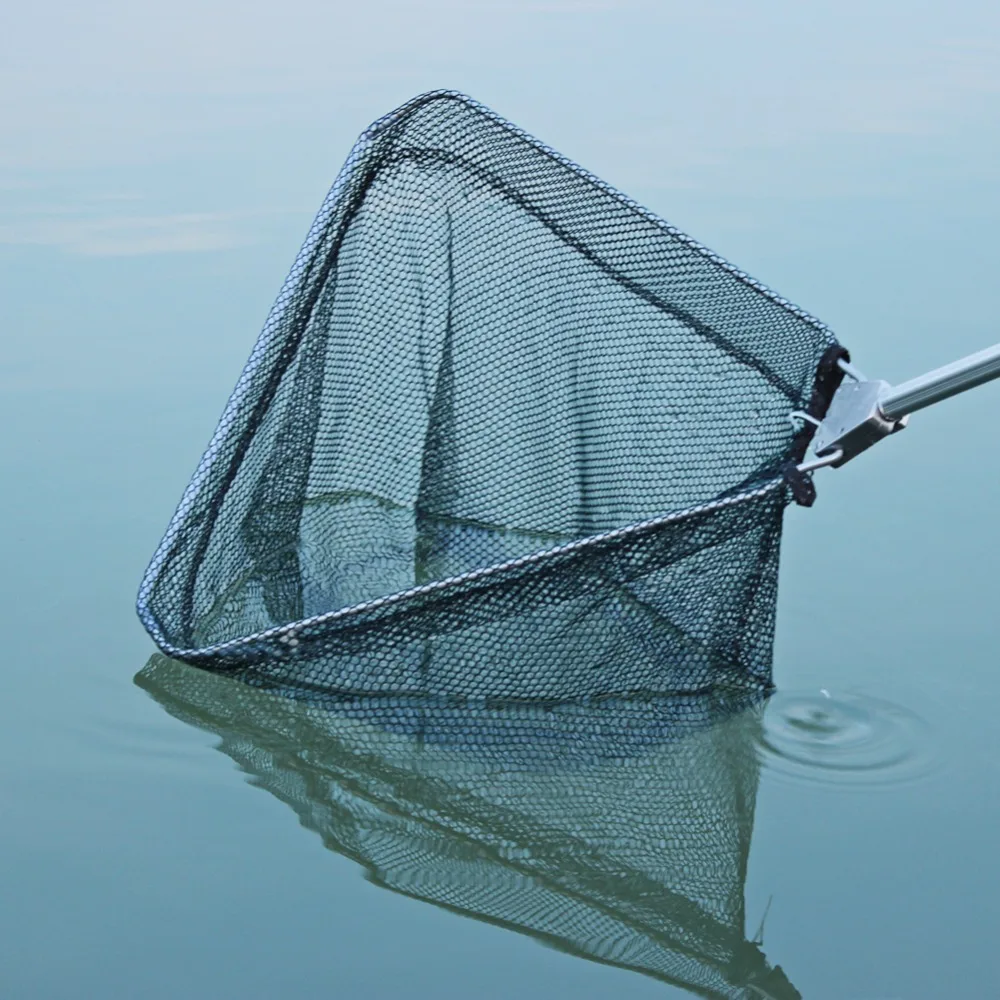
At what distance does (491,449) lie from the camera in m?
3.03

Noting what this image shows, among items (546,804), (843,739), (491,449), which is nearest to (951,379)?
(843,739)

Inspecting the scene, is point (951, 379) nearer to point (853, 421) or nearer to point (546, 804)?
point (853, 421)

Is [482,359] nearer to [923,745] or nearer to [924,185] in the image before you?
[923,745]

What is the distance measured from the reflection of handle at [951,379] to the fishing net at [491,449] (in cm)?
23

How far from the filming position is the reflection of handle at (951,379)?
208 centimetres

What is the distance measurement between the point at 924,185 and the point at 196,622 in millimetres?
3914

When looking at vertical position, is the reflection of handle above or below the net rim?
above

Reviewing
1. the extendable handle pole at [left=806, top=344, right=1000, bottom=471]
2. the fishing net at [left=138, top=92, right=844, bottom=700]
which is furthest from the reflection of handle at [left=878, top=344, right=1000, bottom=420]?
the fishing net at [left=138, top=92, right=844, bottom=700]

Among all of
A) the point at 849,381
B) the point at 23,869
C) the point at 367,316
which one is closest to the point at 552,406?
the point at 367,316

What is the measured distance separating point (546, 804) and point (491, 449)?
3.04 ft

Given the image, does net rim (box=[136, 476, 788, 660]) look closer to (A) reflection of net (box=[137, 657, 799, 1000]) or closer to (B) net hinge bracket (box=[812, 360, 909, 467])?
(B) net hinge bracket (box=[812, 360, 909, 467])

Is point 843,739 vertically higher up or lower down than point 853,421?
lower down

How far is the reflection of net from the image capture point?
2078mm

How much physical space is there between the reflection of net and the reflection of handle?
679mm
